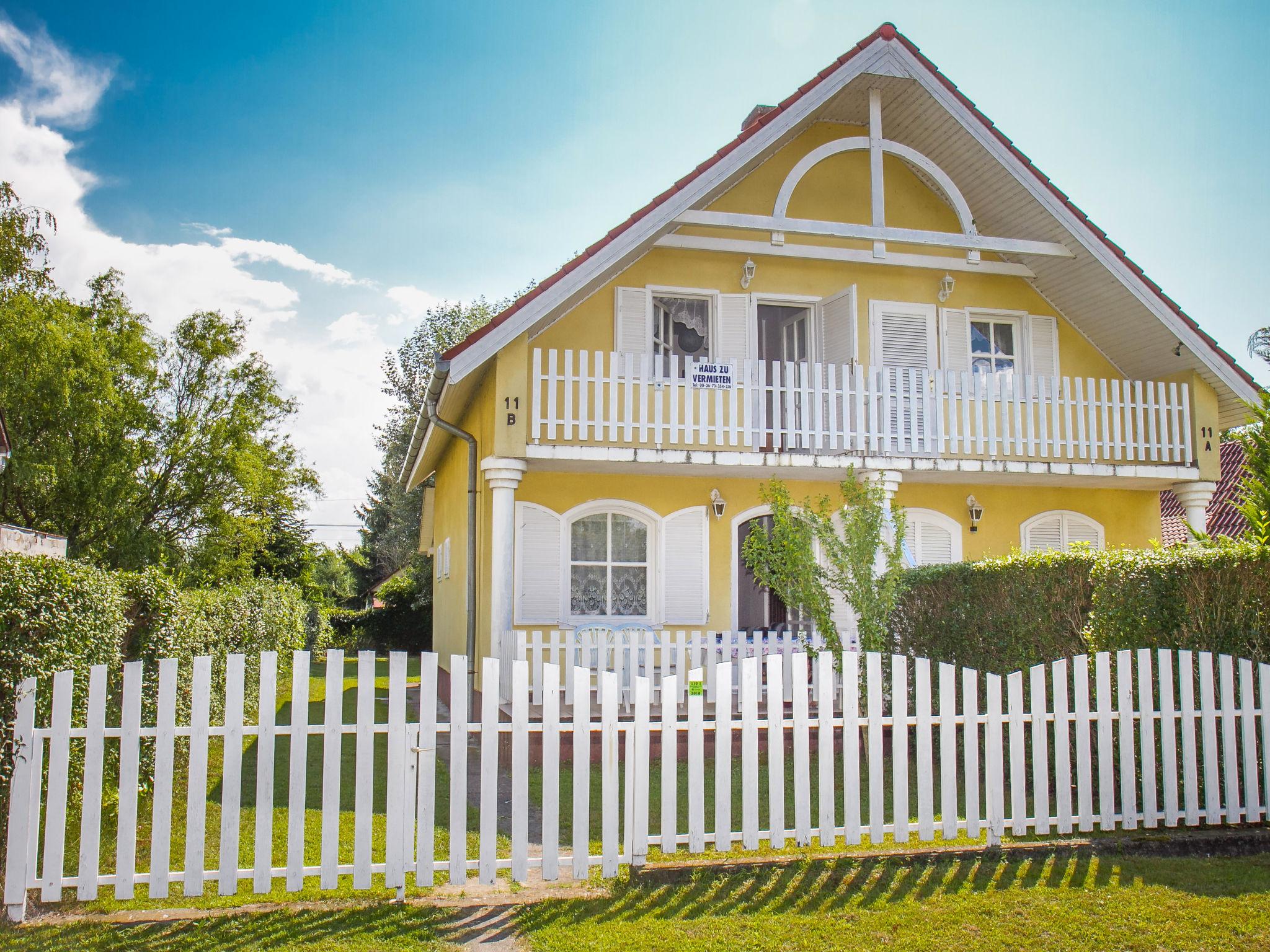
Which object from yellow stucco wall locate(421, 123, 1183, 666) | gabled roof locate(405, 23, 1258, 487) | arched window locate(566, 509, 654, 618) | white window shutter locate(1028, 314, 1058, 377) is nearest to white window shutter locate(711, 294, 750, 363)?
yellow stucco wall locate(421, 123, 1183, 666)

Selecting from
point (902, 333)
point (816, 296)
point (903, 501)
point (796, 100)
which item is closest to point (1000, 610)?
point (903, 501)

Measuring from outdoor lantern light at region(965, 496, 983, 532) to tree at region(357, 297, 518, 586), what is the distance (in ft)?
70.6

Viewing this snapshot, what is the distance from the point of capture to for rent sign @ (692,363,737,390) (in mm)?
12289

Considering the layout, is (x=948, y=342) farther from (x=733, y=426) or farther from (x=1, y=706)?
(x=1, y=706)

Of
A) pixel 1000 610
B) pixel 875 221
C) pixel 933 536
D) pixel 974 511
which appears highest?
pixel 875 221

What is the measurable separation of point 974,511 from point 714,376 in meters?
4.71

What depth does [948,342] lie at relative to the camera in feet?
47.9

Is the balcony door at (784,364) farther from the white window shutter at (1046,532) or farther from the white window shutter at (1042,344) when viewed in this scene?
the white window shutter at (1046,532)

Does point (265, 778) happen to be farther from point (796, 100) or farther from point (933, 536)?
point (933, 536)

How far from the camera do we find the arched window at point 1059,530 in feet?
48.2

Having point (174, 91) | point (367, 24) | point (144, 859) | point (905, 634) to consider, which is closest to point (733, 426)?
point (905, 634)

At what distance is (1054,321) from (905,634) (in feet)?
26.5

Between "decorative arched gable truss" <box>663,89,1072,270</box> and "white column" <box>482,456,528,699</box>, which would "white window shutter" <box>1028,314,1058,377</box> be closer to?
"decorative arched gable truss" <box>663,89,1072,270</box>

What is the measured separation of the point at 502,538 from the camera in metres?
11.7
